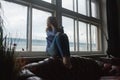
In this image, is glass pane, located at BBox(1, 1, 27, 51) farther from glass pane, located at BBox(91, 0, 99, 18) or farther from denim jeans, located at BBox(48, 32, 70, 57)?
glass pane, located at BBox(91, 0, 99, 18)

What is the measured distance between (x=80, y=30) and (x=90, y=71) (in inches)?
71.2

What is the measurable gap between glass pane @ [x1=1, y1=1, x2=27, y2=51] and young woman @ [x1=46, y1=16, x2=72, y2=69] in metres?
0.55

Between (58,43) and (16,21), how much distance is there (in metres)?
1.00

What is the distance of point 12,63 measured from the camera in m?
1.62

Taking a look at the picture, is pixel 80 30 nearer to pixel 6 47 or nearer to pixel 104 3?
pixel 104 3

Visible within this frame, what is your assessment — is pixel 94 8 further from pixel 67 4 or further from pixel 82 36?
pixel 67 4

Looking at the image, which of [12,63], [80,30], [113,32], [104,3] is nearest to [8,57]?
[12,63]

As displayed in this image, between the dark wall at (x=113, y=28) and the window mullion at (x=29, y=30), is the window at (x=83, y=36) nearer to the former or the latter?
the dark wall at (x=113, y=28)

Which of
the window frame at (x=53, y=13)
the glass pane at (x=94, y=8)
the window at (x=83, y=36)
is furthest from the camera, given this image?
the glass pane at (x=94, y=8)

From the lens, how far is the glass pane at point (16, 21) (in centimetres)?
359

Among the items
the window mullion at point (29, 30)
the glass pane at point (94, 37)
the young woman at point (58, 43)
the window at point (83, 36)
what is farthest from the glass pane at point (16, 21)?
the glass pane at point (94, 37)

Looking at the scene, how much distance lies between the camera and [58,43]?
3.29m

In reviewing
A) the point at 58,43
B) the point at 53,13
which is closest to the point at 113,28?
the point at 53,13

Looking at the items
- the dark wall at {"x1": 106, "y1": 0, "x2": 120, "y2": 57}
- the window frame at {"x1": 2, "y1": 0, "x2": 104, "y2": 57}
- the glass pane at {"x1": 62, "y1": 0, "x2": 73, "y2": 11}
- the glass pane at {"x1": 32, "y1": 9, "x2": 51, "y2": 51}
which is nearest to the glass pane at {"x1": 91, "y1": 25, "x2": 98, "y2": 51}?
the window frame at {"x1": 2, "y1": 0, "x2": 104, "y2": 57}
